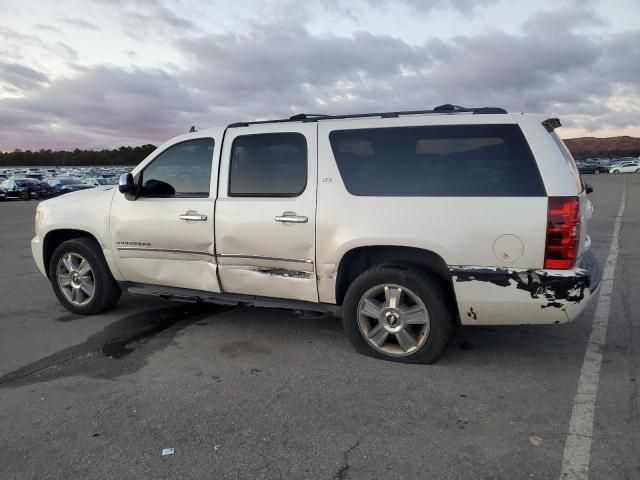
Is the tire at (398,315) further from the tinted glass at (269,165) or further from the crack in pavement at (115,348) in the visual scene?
the crack in pavement at (115,348)

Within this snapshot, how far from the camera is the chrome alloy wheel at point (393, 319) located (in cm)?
400

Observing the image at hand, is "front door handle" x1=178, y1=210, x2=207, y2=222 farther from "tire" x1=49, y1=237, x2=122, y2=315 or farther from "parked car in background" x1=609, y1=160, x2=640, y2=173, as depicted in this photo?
"parked car in background" x1=609, y1=160, x2=640, y2=173

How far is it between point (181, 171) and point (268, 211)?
1.14 metres

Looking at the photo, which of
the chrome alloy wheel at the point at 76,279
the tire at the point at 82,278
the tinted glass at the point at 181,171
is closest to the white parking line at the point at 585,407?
the tinted glass at the point at 181,171

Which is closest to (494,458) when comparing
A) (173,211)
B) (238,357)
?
(238,357)

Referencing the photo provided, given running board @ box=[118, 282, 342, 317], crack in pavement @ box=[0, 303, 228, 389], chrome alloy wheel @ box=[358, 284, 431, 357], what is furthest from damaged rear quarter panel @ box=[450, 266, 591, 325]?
crack in pavement @ box=[0, 303, 228, 389]

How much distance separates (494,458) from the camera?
9.11 ft

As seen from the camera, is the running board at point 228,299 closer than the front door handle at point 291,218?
No

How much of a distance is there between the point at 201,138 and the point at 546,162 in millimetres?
3004

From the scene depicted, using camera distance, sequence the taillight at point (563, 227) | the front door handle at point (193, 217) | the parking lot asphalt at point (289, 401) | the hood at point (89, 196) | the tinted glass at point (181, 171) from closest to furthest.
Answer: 1. the parking lot asphalt at point (289, 401)
2. the taillight at point (563, 227)
3. the front door handle at point (193, 217)
4. the tinted glass at point (181, 171)
5. the hood at point (89, 196)

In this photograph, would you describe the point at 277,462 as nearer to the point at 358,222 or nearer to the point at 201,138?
the point at 358,222

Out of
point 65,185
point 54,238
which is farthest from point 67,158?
point 54,238

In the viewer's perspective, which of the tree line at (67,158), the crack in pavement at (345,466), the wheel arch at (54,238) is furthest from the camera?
the tree line at (67,158)

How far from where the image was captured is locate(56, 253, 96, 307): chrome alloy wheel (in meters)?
5.48
